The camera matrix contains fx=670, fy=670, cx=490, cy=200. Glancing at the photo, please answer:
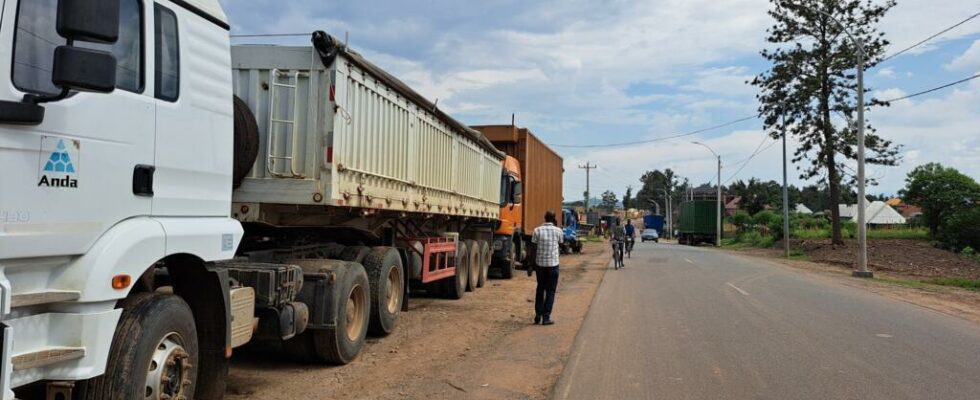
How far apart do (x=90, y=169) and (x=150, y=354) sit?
1070 mm

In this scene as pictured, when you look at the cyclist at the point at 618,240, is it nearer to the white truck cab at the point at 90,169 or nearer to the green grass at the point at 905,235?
the white truck cab at the point at 90,169

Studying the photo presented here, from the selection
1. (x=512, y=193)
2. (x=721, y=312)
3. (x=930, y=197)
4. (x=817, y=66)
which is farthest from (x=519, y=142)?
(x=930, y=197)

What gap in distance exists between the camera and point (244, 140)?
5926 mm

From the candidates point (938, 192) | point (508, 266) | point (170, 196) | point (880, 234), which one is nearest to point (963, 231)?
point (938, 192)

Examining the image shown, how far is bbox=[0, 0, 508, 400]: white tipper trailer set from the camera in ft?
9.98

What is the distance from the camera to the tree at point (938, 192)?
103ft

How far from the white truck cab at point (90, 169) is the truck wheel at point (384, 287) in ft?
12.2

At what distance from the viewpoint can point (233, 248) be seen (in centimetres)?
469

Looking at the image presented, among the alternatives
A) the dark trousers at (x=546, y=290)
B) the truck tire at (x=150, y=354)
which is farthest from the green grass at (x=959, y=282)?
the truck tire at (x=150, y=354)

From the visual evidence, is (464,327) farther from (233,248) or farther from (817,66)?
(817,66)

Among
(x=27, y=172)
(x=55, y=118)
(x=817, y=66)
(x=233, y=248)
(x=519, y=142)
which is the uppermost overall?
(x=817, y=66)

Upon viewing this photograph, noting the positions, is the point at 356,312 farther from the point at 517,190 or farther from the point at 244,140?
the point at 517,190

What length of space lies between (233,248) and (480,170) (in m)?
9.89

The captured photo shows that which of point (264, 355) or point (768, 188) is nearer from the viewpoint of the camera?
point (264, 355)
